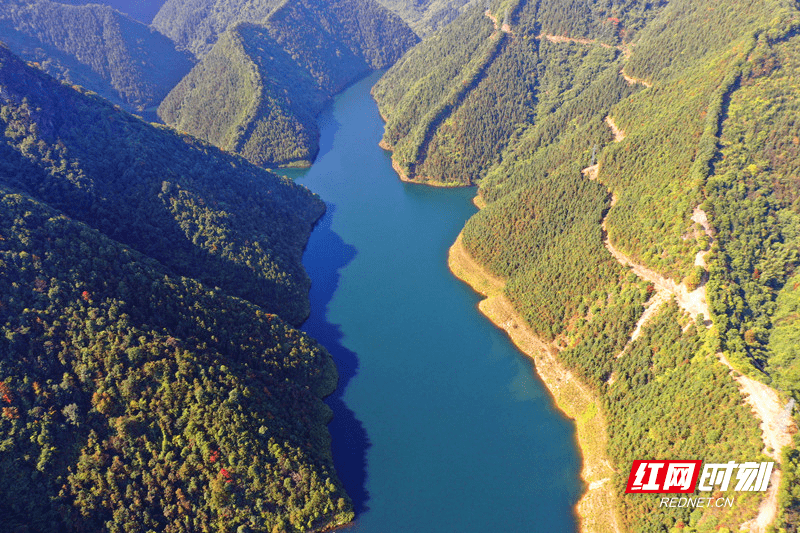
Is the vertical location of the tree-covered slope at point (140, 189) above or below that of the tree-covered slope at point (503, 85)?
below

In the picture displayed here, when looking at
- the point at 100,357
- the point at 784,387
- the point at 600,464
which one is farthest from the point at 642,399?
the point at 100,357

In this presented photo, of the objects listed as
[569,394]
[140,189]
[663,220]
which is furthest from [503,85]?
[140,189]

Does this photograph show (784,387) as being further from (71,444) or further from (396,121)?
(396,121)

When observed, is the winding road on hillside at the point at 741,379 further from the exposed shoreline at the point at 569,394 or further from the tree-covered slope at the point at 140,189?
the tree-covered slope at the point at 140,189

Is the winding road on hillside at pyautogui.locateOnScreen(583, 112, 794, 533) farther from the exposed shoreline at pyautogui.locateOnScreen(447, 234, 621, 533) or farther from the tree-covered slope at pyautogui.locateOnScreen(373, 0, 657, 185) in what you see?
the tree-covered slope at pyautogui.locateOnScreen(373, 0, 657, 185)

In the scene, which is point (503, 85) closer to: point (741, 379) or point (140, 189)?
point (140, 189)

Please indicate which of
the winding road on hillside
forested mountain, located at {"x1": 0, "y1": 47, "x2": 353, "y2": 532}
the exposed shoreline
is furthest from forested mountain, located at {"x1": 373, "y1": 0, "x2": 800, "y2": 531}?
forested mountain, located at {"x1": 0, "y1": 47, "x2": 353, "y2": 532}

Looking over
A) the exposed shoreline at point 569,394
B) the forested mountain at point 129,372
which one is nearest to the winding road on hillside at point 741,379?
the exposed shoreline at point 569,394
